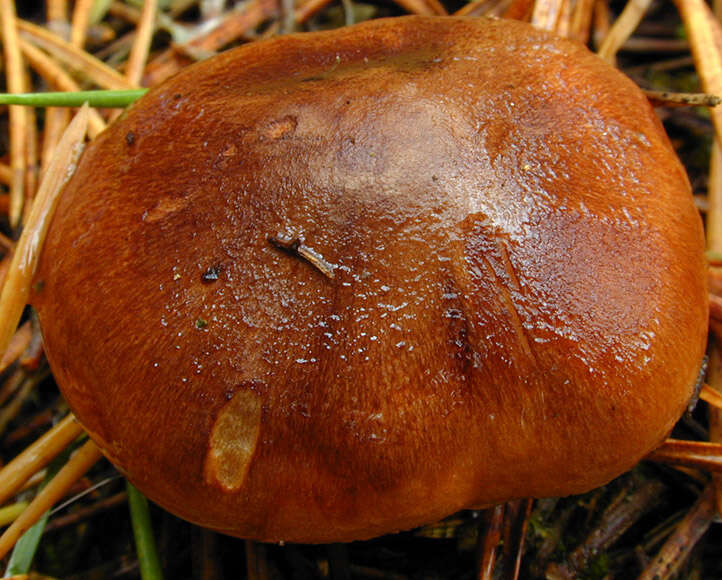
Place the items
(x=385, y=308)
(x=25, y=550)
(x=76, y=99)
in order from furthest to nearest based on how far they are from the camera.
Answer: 1. (x=76, y=99)
2. (x=25, y=550)
3. (x=385, y=308)

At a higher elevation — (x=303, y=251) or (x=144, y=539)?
(x=303, y=251)

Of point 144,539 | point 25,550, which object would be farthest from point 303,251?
point 25,550

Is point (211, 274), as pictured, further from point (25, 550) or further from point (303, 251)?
point (25, 550)

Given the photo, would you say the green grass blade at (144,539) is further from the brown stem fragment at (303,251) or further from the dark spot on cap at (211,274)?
the brown stem fragment at (303,251)

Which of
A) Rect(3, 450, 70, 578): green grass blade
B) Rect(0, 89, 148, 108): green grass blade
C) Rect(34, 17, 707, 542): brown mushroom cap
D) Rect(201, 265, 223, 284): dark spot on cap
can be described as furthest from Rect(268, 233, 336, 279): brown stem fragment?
Rect(3, 450, 70, 578): green grass blade

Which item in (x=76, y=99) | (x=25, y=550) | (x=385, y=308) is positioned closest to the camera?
(x=385, y=308)

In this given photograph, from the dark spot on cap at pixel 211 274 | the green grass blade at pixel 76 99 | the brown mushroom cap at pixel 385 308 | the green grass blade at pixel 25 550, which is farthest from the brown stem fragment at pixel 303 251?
the green grass blade at pixel 25 550

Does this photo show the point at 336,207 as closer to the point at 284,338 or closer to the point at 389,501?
the point at 284,338
